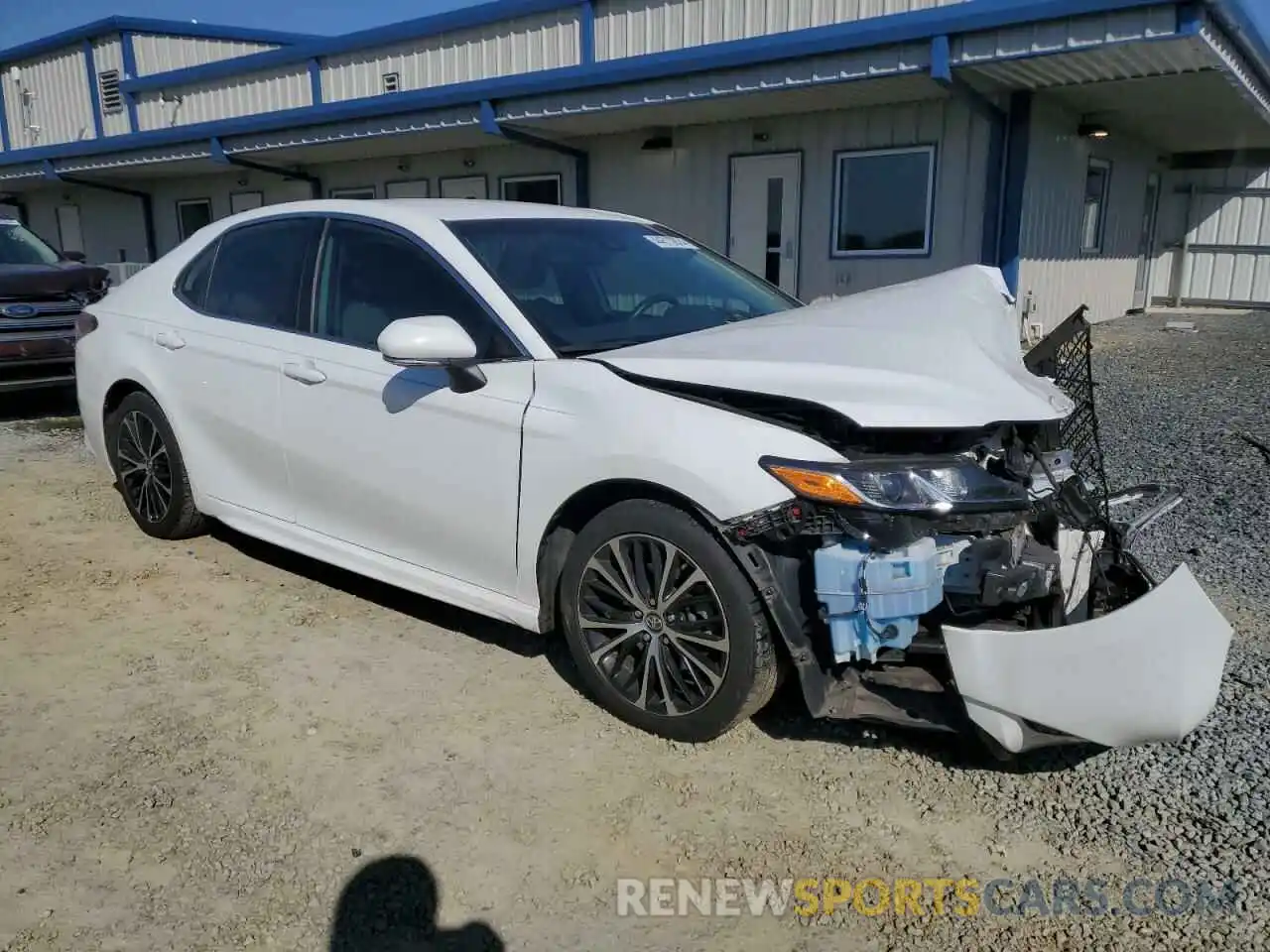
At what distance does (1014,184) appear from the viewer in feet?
34.7

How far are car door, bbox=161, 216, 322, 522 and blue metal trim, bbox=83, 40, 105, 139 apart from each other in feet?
78.6

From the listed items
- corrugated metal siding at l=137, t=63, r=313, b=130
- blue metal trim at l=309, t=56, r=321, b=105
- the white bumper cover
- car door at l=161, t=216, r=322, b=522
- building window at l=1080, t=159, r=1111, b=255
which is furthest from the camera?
corrugated metal siding at l=137, t=63, r=313, b=130

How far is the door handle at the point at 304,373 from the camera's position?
3789 millimetres

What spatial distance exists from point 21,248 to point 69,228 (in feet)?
54.2

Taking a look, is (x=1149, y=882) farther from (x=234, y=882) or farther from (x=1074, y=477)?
(x=234, y=882)

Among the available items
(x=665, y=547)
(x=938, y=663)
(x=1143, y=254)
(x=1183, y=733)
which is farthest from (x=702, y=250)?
(x=1143, y=254)

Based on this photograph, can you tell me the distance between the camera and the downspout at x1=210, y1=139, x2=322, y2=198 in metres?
16.4

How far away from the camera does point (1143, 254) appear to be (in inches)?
691

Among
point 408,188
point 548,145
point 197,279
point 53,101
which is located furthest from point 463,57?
point 53,101

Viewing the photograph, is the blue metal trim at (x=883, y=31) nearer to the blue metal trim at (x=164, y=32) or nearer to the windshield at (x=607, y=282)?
the windshield at (x=607, y=282)

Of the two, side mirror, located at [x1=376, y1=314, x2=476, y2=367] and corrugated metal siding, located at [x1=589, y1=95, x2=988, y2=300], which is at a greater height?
corrugated metal siding, located at [x1=589, y1=95, x2=988, y2=300]

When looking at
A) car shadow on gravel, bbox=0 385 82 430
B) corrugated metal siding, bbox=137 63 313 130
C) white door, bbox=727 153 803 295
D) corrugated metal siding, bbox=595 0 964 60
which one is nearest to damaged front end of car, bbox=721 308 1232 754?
car shadow on gravel, bbox=0 385 82 430

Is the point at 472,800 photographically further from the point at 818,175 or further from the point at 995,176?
the point at 818,175

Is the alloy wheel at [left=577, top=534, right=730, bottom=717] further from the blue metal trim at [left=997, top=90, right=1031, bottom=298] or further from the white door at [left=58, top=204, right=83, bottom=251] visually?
the white door at [left=58, top=204, right=83, bottom=251]
